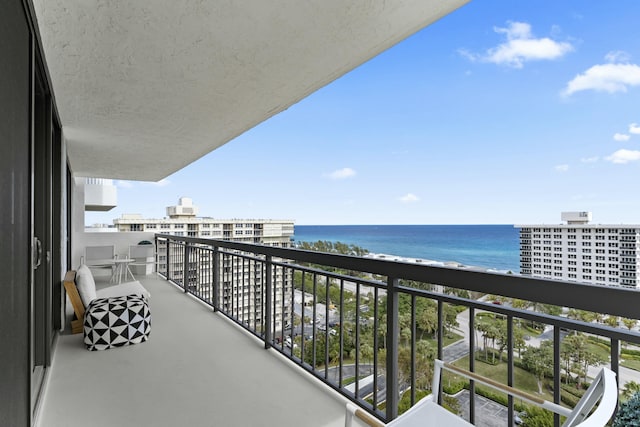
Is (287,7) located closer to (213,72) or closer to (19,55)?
(213,72)

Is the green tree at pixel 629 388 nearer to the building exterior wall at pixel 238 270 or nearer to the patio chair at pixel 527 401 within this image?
the patio chair at pixel 527 401

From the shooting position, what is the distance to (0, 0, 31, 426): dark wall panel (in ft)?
3.54

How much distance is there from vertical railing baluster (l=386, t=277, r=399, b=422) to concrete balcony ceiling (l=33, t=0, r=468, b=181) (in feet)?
4.68

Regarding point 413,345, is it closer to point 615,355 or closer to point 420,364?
point 615,355

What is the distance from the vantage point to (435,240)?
3425 cm

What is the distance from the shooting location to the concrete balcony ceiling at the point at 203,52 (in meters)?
1.75

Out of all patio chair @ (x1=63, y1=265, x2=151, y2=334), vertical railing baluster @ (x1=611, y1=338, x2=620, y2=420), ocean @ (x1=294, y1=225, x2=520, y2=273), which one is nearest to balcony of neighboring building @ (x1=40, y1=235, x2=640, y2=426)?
vertical railing baluster @ (x1=611, y1=338, x2=620, y2=420)

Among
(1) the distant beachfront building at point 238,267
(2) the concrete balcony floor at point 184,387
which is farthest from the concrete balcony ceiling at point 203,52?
(2) the concrete balcony floor at point 184,387

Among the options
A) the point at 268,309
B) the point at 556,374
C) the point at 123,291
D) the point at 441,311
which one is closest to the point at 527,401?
the point at 556,374

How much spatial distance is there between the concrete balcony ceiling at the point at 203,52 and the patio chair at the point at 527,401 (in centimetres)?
174

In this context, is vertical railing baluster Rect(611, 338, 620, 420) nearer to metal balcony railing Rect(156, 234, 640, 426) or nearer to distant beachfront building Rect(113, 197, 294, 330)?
metal balcony railing Rect(156, 234, 640, 426)

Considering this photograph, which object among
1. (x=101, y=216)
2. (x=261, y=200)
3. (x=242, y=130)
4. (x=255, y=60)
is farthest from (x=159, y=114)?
(x=261, y=200)

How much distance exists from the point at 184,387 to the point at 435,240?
34252 mm

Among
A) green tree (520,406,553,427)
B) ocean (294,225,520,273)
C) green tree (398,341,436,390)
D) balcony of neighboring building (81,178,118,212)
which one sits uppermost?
balcony of neighboring building (81,178,118,212)
